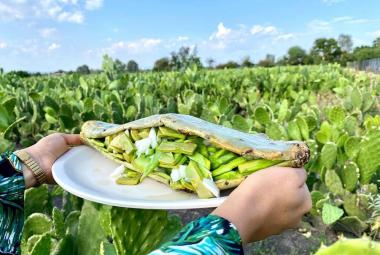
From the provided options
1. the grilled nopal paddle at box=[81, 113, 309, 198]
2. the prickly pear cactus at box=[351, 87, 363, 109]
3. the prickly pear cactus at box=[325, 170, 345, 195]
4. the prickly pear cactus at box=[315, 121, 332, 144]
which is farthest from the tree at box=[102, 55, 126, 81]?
the grilled nopal paddle at box=[81, 113, 309, 198]

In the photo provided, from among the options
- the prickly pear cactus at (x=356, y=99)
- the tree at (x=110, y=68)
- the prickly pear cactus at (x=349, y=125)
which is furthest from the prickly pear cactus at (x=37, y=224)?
the tree at (x=110, y=68)

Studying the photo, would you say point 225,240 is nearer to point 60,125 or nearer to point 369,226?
point 369,226

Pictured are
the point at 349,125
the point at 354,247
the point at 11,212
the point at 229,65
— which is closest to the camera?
the point at 354,247

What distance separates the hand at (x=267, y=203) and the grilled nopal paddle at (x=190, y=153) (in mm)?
84

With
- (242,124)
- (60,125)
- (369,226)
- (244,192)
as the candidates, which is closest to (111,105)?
(60,125)

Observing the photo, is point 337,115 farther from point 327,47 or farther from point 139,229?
point 327,47

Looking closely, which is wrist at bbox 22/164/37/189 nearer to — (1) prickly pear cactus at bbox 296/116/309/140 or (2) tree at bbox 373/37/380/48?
(1) prickly pear cactus at bbox 296/116/309/140

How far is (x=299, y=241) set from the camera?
2.56m

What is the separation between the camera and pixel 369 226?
244cm

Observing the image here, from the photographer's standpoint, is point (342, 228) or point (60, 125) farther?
point (60, 125)

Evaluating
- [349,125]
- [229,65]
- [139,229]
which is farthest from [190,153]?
[229,65]

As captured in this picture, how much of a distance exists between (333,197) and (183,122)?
1.69 metres

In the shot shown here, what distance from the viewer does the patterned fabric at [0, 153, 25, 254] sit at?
120 centimetres

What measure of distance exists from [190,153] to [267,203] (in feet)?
1.21
